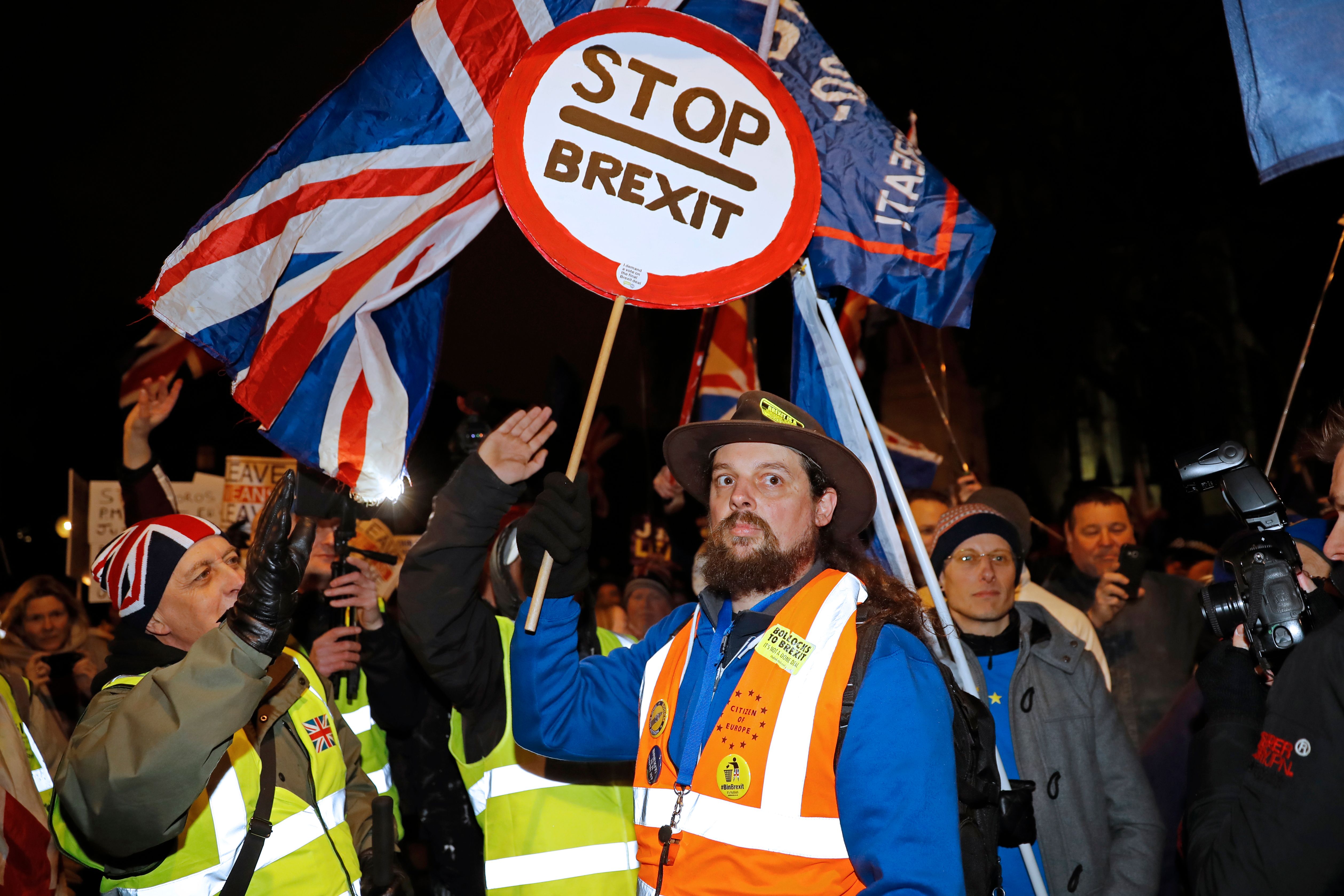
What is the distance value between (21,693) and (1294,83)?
451 cm

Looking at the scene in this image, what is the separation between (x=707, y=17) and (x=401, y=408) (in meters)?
1.95

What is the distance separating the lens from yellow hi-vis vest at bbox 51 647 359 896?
2.81 metres

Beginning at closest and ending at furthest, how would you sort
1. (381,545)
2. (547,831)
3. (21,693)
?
(547,831), (21,693), (381,545)

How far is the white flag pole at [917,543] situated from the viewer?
10.5ft

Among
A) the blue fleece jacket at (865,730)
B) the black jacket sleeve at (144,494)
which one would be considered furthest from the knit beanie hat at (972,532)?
the black jacket sleeve at (144,494)

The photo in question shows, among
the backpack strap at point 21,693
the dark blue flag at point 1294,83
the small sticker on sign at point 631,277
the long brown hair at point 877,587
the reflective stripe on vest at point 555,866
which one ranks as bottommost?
the reflective stripe on vest at point 555,866

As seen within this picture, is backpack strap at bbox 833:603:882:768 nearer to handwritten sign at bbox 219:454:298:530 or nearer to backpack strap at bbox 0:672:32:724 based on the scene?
backpack strap at bbox 0:672:32:724

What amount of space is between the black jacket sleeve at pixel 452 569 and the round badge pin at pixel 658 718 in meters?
0.76

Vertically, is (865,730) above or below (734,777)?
above

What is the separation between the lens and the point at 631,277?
312 centimetres

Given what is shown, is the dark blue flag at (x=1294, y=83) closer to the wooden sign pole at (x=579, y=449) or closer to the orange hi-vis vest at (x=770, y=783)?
the orange hi-vis vest at (x=770, y=783)

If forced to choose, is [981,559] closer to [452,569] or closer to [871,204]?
[871,204]

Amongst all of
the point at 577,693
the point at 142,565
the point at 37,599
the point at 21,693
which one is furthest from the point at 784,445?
the point at 37,599

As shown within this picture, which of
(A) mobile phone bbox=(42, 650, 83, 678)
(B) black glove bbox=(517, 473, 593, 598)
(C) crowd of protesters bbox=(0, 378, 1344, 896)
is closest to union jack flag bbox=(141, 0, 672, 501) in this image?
(C) crowd of protesters bbox=(0, 378, 1344, 896)
